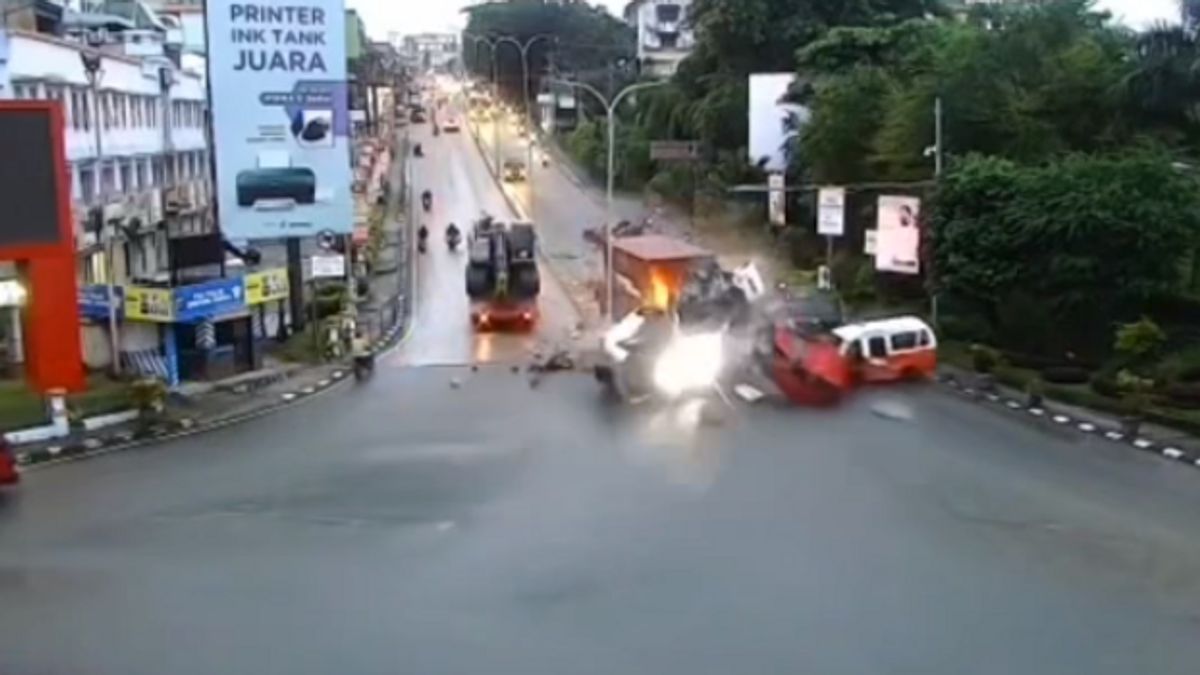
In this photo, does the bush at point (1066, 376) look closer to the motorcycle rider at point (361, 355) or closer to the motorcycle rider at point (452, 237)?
the motorcycle rider at point (361, 355)

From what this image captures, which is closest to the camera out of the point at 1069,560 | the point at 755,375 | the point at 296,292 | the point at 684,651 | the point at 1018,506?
the point at 684,651

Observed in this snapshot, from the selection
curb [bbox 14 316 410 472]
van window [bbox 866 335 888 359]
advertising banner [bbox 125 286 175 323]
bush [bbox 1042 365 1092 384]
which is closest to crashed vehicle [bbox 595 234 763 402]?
van window [bbox 866 335 888 359]

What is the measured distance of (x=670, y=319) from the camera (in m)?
38.5

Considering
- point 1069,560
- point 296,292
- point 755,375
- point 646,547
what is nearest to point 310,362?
point 296,292

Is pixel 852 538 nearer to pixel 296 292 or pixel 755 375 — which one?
pixel 755 375

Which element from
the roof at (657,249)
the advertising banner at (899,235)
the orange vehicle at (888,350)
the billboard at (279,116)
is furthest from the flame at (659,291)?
the billboard at (279,116)

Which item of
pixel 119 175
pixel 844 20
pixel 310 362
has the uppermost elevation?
pixel 844 20

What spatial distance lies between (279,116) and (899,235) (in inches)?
661

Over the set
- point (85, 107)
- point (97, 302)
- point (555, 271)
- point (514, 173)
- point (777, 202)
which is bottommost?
point (555, 271)

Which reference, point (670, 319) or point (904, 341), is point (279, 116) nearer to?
point (670, 319)

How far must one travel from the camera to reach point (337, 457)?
1037 inches

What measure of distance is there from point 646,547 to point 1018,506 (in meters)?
5.98

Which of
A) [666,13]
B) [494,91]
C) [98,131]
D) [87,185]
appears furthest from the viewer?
[494,91]

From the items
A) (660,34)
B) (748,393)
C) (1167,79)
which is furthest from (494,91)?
(748,393)
